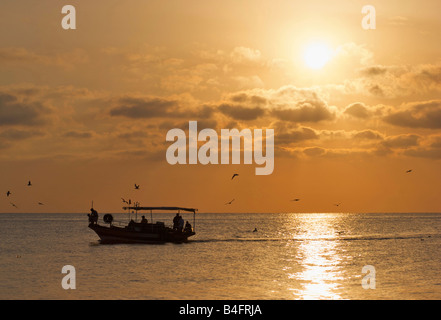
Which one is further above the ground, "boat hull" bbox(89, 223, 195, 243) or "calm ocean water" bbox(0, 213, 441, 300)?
"boat hull" bbox(89, 223, 195, 243)

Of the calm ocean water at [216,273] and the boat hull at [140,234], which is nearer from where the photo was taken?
the calm ocean water at [216,273]

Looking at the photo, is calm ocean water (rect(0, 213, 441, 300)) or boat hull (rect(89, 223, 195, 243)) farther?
boat hull (rect(89, 223, 195, 243))

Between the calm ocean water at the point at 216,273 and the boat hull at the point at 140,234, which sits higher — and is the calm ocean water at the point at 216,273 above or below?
below

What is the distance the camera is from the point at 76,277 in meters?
41.6

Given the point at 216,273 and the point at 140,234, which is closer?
the point at 216,273

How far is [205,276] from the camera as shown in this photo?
140ft

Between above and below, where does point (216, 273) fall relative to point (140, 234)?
below

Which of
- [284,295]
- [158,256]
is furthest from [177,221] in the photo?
[284,295]
